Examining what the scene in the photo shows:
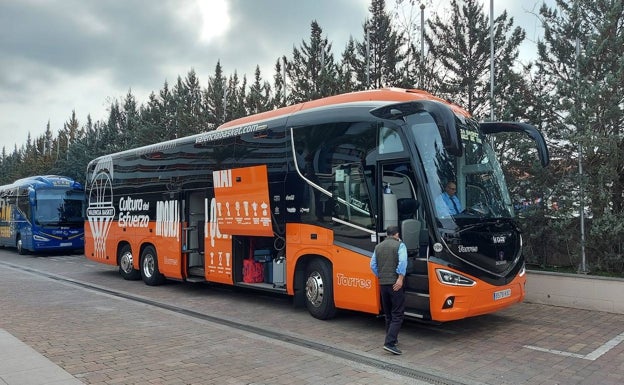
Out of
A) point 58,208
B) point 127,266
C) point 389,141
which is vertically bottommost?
point 127,266

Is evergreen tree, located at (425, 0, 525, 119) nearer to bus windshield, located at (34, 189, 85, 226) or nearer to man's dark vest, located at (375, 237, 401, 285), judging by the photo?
man's dark vest, located at (375, 237, 401, 285)

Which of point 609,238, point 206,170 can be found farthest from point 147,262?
point 609,238

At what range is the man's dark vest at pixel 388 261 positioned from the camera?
22.4 feet

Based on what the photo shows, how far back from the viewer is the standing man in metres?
6.77

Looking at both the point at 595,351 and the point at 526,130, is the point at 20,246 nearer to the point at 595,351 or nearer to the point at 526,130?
the point at 526,130

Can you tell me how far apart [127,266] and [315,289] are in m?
8.16

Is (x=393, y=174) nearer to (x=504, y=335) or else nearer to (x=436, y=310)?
(x=436, y=310)

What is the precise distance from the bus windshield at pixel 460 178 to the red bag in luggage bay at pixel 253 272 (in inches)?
184

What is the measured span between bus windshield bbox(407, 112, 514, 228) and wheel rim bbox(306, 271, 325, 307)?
270cm

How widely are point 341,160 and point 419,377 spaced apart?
3803 millimetres

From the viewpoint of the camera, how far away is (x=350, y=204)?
27.0ft

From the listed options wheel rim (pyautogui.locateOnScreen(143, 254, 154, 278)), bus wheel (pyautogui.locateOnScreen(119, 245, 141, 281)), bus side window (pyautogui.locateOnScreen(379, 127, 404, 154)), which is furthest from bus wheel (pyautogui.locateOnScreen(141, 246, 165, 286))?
bus side window (pyautogui.locateOnScreen(379, 127, 404, 154))

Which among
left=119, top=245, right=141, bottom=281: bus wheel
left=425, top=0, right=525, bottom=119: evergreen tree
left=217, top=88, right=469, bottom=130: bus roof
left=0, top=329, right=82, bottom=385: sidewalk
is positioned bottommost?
left=0, top=329, right=82, bottom=385: sidewalk

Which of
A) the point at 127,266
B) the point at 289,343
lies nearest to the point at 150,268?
the point at 127,266
